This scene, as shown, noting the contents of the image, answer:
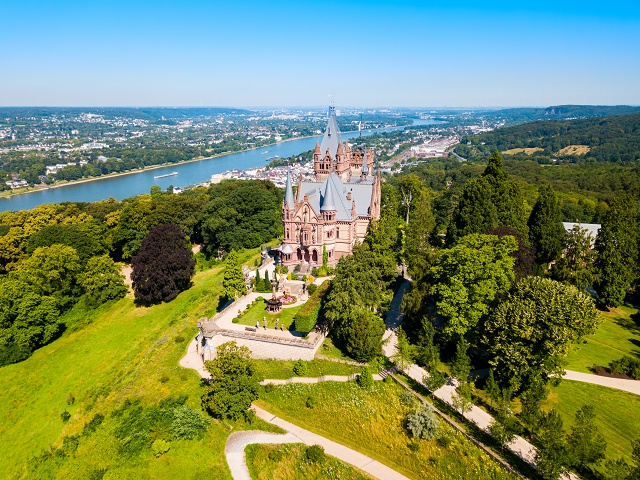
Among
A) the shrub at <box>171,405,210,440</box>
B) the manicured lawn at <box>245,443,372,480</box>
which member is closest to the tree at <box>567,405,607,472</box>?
the manicured lawn at <box>245,443,372,480</box>

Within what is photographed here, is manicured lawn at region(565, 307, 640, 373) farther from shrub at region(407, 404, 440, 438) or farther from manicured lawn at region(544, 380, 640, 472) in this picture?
shrub at region(407, 404, 440, 438)

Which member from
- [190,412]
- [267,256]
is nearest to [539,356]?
[190,412]

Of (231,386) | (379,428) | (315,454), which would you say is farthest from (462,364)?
(231,386)

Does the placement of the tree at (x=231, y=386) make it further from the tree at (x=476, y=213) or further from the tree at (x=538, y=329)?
the tree at (x=476, y=213)

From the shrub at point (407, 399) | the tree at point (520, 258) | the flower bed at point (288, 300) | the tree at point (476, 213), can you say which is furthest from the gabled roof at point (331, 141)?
the shrub at point (407, 399)

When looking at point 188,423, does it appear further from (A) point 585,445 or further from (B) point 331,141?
(B) point 331,141

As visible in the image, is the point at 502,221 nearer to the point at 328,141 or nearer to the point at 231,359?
the point at 328,141
